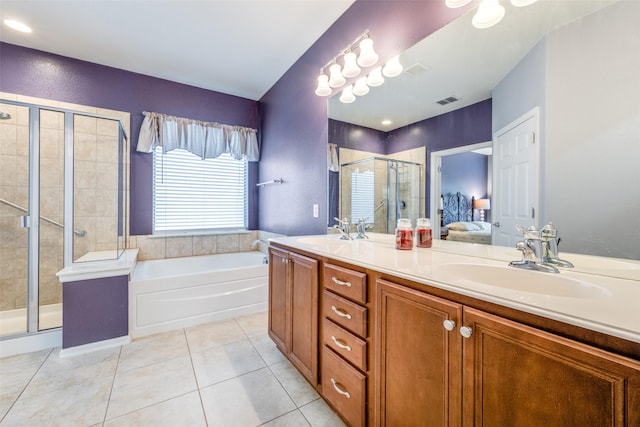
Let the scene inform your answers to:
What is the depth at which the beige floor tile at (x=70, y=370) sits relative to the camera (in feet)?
5.20

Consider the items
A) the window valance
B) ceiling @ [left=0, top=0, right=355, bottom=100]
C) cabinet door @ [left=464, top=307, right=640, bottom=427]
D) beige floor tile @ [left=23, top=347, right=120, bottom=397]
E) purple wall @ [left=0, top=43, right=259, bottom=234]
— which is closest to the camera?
cabinet door @ [left=464, top=307, right=640, bottom=427]

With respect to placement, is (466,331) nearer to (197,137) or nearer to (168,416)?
(168,416)

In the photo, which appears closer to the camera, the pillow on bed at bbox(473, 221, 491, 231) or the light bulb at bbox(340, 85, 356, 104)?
the pillow on bed at bbox(473, 221, 491, 231)

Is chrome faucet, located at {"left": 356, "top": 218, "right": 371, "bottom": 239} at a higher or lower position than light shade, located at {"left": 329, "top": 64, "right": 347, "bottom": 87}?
lower

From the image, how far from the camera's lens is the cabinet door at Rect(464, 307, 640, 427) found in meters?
0.51

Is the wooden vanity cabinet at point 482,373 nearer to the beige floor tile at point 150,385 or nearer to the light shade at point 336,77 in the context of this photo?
the beige floor tile at point 150,385

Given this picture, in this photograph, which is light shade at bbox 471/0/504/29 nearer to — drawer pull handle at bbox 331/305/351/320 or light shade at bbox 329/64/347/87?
light shade at bbox 329/64/347/87

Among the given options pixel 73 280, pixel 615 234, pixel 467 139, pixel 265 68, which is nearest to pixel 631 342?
pixel 615 234

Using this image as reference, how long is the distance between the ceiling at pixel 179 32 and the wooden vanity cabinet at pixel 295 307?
1.87 meters

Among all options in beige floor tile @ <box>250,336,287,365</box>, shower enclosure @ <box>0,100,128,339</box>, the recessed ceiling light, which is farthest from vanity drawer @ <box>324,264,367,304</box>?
the recessed ceiling light

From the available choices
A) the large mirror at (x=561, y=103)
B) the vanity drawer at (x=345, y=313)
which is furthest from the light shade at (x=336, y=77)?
the vanity drawer at (x=345, y=313)

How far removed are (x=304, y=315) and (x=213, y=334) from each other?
118 cm

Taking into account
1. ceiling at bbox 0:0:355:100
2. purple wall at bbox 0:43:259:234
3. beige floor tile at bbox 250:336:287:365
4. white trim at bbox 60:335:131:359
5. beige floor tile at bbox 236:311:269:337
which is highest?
ceiling at bbox 0:0:355:100

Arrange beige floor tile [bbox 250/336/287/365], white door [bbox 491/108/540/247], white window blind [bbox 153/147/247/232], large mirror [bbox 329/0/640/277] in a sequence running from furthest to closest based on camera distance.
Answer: white window blind [bbox 153/147/247/232] < beige floor tile [bbox 250/336/287/365] < white door [bbox 491/108/540/247] < large mirror [bbox 329/0/640/277]
